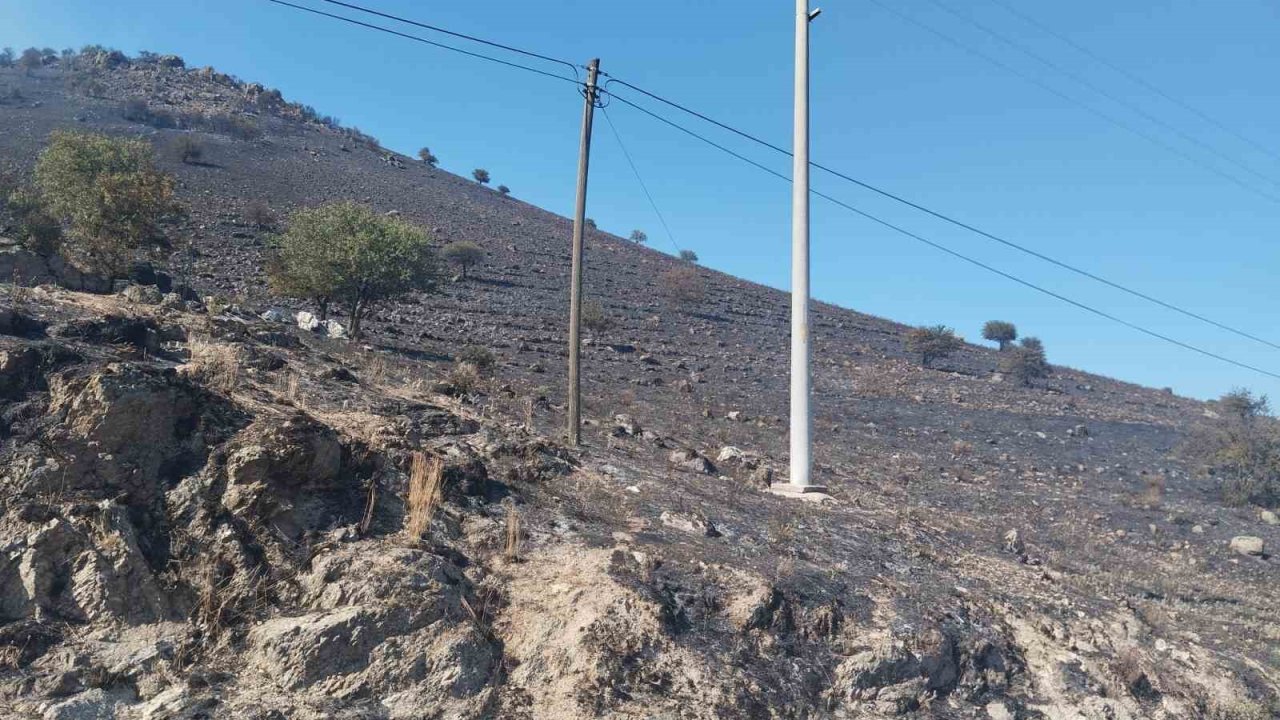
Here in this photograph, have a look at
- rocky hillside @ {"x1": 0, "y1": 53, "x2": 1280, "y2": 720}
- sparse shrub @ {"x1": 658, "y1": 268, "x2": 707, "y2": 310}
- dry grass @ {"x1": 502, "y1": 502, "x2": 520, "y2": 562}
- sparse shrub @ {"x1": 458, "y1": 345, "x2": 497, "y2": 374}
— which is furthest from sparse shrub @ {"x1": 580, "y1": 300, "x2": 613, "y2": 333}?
dry grass @ {"x1": 502, "y1": 502, "x2": 520, "y2": 562}

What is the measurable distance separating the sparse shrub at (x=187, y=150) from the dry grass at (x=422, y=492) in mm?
51912

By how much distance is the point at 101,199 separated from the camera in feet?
66.7

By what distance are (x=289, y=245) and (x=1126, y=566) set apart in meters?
21.9

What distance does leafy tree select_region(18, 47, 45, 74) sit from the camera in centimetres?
7425

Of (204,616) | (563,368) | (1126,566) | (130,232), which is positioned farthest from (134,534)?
(563,368)

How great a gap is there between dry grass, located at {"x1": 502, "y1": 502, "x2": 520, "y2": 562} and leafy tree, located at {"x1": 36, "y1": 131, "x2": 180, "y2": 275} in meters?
15.6

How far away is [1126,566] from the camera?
14234 mm

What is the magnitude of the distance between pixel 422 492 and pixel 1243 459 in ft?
85.3

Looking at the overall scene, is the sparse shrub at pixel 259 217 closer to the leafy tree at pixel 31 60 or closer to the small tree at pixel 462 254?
the small tree at pixel 462 254

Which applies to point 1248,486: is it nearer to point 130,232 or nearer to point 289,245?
point 289,245

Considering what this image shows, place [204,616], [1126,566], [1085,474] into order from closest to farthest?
[204,616] < [1126,566] < [1085,474]

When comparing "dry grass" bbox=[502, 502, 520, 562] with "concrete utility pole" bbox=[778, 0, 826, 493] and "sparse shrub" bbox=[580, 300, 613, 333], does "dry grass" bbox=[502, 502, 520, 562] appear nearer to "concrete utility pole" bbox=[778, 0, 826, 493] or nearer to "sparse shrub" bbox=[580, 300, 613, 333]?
"concrete utility pole" bbox=[778, 0, 826, 493]

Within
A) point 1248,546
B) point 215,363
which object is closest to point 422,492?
point 215,363

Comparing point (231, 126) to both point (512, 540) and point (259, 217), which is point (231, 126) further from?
point (512, 540)
